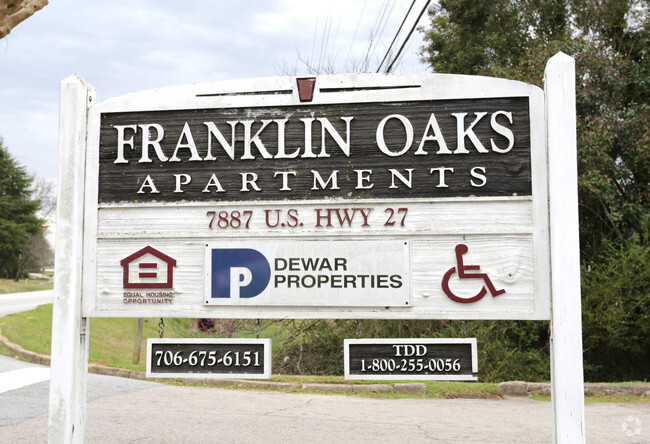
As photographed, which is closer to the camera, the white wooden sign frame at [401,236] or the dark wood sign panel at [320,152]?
the white wooden sign frame at [401,236]

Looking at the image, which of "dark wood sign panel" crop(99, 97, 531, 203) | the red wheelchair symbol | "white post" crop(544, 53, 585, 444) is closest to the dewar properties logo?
"dark wood sign panel" crop(99, 97, 531, 203)

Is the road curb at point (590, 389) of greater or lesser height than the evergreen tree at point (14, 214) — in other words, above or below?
below

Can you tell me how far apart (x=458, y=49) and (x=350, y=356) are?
55.4ft

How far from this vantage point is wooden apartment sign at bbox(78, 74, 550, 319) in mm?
3609

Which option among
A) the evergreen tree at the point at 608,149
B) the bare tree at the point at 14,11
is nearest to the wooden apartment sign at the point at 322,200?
the bare tree at the point at 14,11

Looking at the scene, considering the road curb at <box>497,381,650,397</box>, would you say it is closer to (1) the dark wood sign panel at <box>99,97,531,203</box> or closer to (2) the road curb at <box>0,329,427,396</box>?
(2) the road curb at <box>0,329,427,396</box>

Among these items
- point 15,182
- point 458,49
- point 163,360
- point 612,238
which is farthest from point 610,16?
point 15,182

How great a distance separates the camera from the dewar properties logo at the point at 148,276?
151 inches

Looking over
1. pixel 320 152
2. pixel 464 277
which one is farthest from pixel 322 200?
pixel 464 277

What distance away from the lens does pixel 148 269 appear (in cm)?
386

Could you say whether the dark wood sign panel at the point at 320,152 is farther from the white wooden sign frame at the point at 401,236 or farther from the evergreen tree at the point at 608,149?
the evergreen tree at the point at 608,149

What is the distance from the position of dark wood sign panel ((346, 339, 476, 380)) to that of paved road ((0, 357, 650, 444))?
2669mm

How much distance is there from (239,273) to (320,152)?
92cm

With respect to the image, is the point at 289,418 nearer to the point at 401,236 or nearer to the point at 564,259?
the point at 401,236
